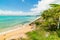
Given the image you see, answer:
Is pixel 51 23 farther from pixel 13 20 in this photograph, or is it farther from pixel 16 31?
pixel 13 20

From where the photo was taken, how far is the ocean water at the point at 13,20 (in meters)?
6.28

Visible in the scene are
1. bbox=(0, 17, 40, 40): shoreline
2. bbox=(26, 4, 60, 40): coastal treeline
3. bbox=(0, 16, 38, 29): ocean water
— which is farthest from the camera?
bbox=(0, 16, 38, 29): ocean water

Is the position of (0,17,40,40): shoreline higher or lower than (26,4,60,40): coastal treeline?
lower

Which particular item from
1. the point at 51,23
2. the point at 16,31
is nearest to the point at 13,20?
the point at 16,31

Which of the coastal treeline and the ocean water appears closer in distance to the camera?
the coastal treeline

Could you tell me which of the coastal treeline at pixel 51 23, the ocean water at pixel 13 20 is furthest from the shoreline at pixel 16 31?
the coastal treeline at pixel 51 23

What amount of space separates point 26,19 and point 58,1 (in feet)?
3.97

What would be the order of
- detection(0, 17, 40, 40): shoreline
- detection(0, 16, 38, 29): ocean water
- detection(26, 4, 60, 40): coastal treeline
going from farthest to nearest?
detection(0, 16, 38, 29): ocean water
detection(0, 17, 40, 40): shoreline
detection(26, 4, 60, 40): coastal treeline

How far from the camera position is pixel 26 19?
645cm

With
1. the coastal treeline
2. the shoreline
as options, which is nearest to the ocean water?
the shoreline

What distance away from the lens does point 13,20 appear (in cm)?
660

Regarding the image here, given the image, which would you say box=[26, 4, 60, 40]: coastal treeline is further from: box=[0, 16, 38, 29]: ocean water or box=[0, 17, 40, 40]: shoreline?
box=[0, 16, 38, 29]: ocean water

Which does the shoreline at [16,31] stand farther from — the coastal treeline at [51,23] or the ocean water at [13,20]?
the coastal treeline at [51,23]

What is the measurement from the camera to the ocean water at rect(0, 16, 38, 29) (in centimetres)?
628
